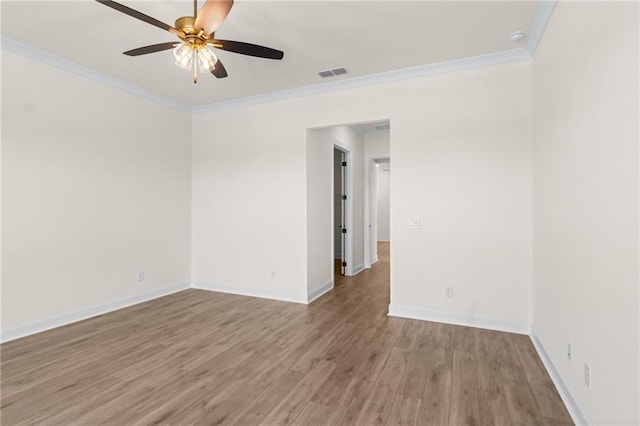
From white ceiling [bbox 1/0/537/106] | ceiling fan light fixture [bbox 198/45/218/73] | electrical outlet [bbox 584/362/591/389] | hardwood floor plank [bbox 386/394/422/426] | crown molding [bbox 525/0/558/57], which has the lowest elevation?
hardwood floor plank [bbox 386/394/422/426]

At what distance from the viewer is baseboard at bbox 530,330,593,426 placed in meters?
1.93

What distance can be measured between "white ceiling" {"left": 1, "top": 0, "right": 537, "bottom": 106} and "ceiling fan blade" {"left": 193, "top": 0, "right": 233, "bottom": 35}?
23.4 inches

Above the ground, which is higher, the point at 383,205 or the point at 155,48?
the point at 155,48

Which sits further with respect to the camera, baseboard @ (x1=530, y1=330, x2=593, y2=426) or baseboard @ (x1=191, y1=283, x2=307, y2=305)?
baseboard @ (x1=191, y1=283, x2=307, y2=305)

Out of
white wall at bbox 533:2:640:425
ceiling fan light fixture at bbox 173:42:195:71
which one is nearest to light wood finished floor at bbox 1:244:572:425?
white wall at bbox 533:2:640:425

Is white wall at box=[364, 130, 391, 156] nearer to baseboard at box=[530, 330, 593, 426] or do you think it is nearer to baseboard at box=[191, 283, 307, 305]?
baseboard at box=[191, 283, 307, 305]

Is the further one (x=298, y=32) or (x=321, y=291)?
(x=321, y=291)

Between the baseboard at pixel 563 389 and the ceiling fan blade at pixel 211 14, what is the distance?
3.27 metres

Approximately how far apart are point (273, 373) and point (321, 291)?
2.36m

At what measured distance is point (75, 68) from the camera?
371 cm

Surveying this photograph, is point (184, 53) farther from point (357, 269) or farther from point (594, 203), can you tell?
point (357, 269)

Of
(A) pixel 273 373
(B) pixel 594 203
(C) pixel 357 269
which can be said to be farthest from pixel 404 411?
(C) pixel 357 269

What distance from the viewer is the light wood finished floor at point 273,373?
82.4 inches

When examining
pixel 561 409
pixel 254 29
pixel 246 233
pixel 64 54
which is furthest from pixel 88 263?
pixel 561 409
